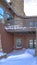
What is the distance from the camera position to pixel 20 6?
1225 inches

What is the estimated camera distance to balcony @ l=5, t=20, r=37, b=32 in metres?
19.7

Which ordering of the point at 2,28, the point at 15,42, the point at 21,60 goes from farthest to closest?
the point at 15,42 → the point at 2,28 → the point at 21,60

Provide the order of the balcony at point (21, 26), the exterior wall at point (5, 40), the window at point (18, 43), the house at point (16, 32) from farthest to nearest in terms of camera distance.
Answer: the window at point (18, 43)
the balcony at point (21, 26)
the house at point (16, 32)
the exterior wall at point (5, 40)

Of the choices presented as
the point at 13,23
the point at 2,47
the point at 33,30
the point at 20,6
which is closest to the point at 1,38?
the point at 2,47

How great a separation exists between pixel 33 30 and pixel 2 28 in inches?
134

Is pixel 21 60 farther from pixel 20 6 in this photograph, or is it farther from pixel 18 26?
pixel 20 6

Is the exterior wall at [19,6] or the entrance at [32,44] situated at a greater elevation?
the exterior wall at [19,6]

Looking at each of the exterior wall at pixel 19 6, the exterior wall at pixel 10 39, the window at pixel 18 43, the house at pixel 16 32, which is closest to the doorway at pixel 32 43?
the house at pixel 16 32

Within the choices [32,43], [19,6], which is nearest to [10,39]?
[32,43]

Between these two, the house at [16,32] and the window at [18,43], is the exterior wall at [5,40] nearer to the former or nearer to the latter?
the house at [16,32]

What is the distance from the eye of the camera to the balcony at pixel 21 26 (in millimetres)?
19672

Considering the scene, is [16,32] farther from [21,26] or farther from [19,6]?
[19,6]

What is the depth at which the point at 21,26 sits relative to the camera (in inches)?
791

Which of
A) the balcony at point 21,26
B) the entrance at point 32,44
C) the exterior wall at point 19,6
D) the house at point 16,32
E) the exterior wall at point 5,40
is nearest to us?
the exterior wall at point 5,40
